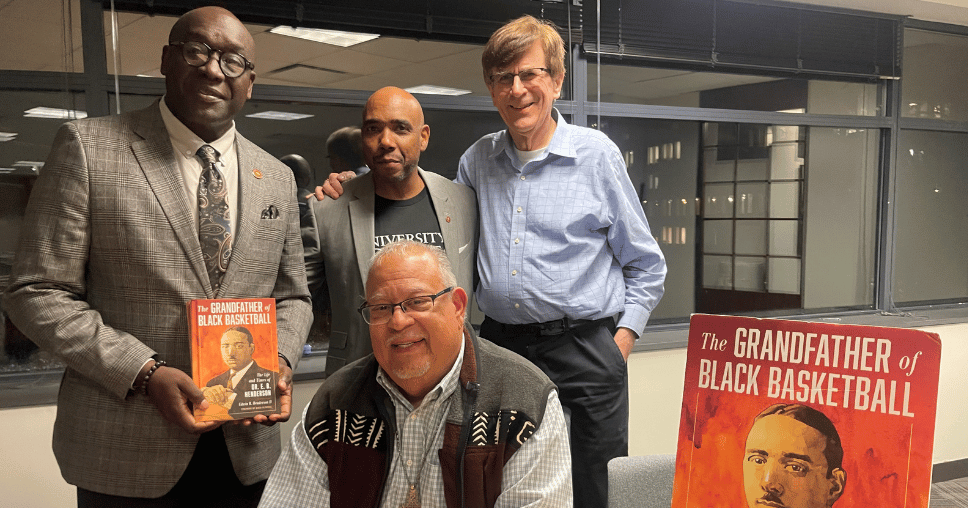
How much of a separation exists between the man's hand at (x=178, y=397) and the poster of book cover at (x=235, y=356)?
18 millimetres

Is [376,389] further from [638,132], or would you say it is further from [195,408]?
[638,132]

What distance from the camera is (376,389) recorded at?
1.54 m

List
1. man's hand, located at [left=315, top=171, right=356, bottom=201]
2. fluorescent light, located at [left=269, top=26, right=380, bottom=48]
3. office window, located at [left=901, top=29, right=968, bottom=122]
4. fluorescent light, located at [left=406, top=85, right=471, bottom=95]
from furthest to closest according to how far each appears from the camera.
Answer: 1. office window, located at [left=901, top=29, right=968, bottom=122]
2. fluorescent light, located at [left=406, top=85, right=471, bottom=95]
3. fluorescent light, located at [left=269, top=26, right=380, bottom=48]
4. man's hand, located at [left=315, top=171, right=356, bottom=201]

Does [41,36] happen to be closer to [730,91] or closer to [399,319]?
[399,319]

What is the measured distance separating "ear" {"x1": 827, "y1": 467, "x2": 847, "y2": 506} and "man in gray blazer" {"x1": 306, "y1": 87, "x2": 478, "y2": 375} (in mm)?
1250

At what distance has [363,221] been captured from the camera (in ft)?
6.81

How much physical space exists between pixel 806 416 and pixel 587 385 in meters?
1.17

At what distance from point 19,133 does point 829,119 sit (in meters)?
4.31

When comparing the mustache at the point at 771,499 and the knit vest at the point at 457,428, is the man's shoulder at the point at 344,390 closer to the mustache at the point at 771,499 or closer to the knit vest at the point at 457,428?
the knit vest at the point at 457,428

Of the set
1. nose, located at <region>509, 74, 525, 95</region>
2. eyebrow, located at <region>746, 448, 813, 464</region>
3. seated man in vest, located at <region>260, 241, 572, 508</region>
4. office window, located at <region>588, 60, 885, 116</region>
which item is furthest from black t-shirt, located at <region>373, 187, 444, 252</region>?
office window, located at <region>588, 60, 885, 116</region>

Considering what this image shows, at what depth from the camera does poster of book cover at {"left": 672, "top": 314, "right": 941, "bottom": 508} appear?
988mm

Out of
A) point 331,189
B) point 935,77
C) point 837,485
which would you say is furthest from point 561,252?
point 935,77

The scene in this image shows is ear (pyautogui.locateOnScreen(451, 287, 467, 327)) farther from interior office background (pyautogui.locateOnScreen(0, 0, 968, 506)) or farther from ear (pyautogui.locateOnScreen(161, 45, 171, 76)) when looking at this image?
interior office background (pyautogui.locateOnScreen(0, 0, 968, 506))

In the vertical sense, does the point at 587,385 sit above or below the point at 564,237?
below
